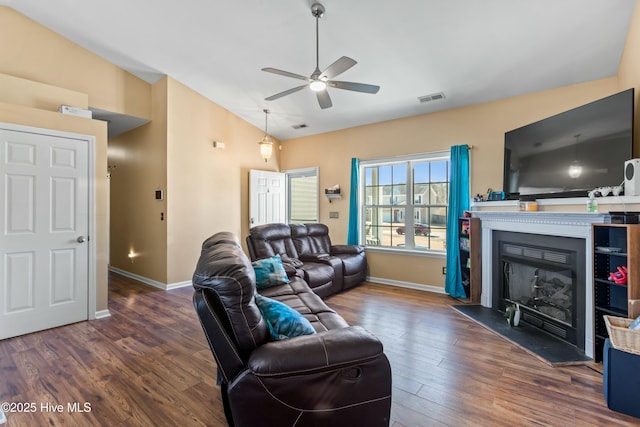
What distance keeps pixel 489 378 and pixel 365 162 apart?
3.86m

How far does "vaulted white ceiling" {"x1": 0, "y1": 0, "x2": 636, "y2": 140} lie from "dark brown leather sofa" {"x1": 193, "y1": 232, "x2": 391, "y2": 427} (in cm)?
282

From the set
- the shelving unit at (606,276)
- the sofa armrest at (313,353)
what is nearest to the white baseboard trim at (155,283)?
the sofa armrest at (313,353)

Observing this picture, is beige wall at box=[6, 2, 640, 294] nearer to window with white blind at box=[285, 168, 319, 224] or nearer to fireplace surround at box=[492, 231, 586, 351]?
window with white blind at box=[285, 168, 319, 224]

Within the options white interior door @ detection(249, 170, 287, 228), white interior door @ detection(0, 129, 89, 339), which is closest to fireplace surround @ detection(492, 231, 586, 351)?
white interior door @ detection(249, 170, 287, 228)

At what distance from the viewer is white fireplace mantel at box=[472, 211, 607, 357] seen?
8.50 ft

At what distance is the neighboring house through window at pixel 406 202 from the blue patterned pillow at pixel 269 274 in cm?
251

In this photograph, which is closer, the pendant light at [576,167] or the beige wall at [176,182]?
the pendant light at [576,167]

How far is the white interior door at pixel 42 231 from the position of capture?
9.80ft

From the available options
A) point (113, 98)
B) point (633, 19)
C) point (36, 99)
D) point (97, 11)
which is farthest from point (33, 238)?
point (633, 19)

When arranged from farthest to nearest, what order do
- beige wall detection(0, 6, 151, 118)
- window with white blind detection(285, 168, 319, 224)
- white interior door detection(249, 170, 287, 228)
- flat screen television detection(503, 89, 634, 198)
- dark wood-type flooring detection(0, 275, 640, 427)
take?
window with white blind detection(285, 168, 319, 224)
white interior door detection(249, 170, 287, 228)
beige wall detection(0, 6, 151, 118)
flat screen television detection(503, 89, 634, 198)
dark wood-type flooring detection(0, 275, 640, 427)

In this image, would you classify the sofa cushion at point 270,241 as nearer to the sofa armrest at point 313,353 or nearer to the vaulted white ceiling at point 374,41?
the vaulted white ceiling at point 374,41

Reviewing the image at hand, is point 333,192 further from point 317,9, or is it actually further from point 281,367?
point 281,367

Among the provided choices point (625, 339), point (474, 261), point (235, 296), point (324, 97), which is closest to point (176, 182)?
point (324, 97)

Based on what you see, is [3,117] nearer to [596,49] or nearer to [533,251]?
[533,251]
